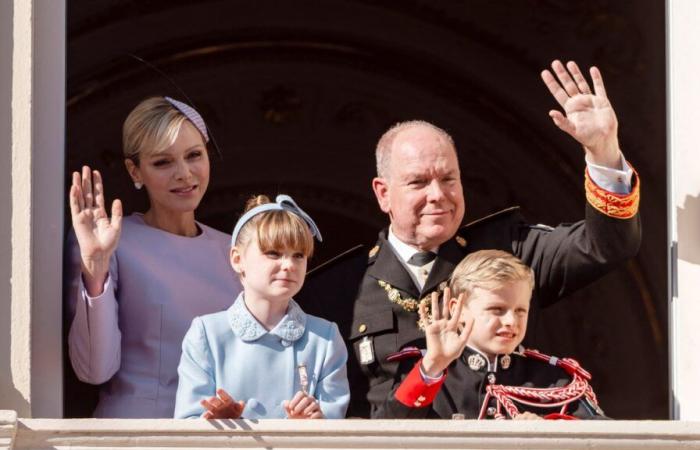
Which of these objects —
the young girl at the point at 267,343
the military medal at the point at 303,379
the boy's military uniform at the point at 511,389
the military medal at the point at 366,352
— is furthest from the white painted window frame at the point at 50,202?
the military medal at the point at 366,352

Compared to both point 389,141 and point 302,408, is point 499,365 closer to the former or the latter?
point 302,408

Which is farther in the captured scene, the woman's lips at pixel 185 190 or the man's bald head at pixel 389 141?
the man's bald head at pixel 389 141

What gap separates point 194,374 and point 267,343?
23 cm

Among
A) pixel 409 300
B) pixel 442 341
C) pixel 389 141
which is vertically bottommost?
pixel 442 341

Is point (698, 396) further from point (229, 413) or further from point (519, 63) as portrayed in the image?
point (519, 63)

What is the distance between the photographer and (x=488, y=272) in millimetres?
5977

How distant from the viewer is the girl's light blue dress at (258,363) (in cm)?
580

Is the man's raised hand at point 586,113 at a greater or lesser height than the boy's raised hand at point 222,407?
greater

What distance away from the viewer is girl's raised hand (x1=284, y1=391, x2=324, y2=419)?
5.60 metres

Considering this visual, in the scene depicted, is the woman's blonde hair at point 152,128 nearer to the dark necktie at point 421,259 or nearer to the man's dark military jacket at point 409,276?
the man's dark military jacket at point 409,276

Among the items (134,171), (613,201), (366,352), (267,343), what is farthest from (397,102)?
(267,343)

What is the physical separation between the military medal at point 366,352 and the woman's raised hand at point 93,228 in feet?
2.77

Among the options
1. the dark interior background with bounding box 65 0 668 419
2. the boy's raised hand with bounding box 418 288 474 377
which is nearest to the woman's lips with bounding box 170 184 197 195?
the boy's raised hand with bounding box 418 288 474 377

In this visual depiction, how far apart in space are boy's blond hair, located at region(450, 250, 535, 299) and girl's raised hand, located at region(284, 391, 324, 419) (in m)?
0.64
